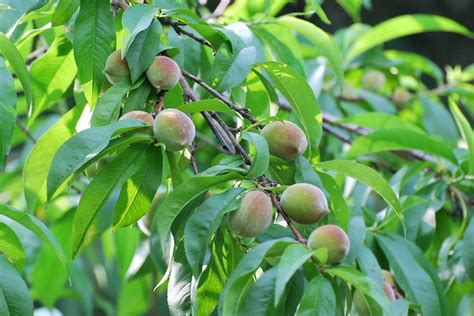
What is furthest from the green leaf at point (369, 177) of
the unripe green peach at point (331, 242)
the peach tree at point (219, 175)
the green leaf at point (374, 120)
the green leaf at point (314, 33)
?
the green leaf at point (374, 120)

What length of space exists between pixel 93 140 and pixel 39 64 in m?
0.34

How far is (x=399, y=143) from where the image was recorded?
1.23m

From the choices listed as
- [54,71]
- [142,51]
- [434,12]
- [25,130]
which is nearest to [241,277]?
[142,51]

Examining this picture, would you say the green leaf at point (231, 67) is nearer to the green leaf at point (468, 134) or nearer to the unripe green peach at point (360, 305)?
the unripe green peach at point (360, 305)

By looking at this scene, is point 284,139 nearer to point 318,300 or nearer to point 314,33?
point 318,300

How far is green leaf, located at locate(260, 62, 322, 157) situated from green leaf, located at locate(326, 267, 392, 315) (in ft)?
0.64

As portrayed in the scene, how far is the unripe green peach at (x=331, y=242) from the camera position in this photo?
72 centimetres

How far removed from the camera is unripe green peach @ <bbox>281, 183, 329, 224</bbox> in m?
0.72

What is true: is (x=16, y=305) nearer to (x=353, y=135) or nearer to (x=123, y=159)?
(x=123, y=159)

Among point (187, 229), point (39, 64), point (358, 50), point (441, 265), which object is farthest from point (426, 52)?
point (187, 229)

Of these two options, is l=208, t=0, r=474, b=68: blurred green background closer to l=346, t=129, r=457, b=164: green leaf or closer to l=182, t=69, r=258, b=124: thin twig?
l=346, t=129, r=457, b=164: green leaf

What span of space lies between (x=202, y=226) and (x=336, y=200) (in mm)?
197

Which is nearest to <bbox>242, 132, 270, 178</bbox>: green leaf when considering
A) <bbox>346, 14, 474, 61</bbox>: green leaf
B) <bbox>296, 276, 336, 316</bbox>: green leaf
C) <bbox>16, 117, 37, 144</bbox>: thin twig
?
<bbox>296, 276, 336, 316</bbox>: green leaf

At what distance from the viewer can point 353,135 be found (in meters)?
1.56
